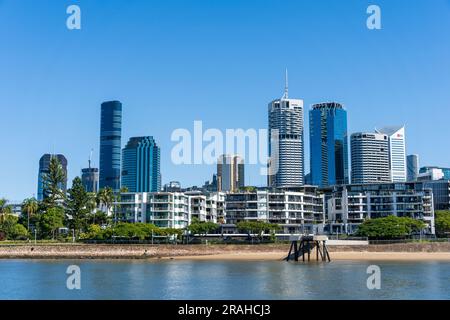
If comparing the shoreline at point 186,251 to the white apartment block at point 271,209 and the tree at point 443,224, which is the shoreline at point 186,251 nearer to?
the tree at point 443,224

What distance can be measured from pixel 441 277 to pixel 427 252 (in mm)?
45826

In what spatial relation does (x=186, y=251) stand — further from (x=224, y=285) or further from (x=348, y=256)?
(x=224, y=285)

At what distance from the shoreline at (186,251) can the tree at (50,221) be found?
39.0 feet

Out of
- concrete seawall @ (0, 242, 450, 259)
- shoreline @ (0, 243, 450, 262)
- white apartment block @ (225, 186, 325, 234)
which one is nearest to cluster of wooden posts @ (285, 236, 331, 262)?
shoreline @ (0, 243, 450, 262)

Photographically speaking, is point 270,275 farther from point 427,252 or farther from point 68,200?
point 68,200

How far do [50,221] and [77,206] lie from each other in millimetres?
7054

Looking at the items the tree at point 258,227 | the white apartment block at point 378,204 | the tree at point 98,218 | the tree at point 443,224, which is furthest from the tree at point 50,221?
the tree at point 443,224

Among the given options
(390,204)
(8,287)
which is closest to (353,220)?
(390,204)

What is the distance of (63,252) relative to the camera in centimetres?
9762

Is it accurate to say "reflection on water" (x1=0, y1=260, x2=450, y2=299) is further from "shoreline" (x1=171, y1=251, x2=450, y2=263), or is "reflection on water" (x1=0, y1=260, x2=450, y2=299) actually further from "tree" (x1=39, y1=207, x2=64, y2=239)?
"tree" (x1=39, y1=207, x2=64, y2=239)

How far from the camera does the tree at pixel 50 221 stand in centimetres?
11125

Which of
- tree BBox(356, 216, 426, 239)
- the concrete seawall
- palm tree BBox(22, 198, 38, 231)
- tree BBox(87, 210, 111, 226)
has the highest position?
palm tree BBox(22, 198, 38, 231)

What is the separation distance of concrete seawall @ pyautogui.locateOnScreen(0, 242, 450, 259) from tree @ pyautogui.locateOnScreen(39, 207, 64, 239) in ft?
39.0

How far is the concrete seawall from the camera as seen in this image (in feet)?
319
